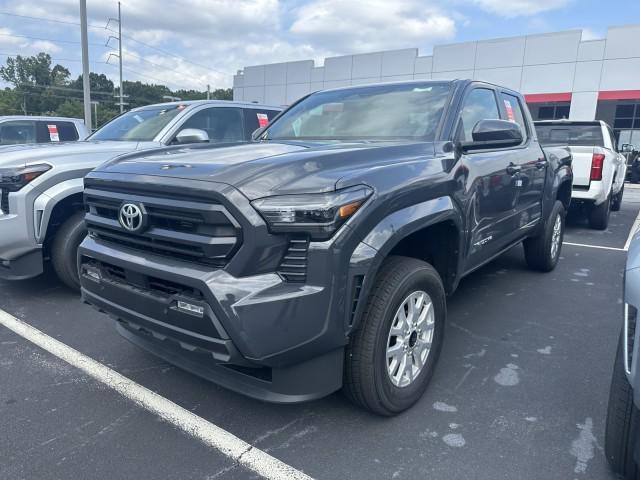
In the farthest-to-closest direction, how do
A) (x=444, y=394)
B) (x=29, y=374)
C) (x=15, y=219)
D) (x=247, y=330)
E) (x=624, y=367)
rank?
(x=15, y=219), (x=29, y=374), (x=444, y=394), (x=247, y=330), (x=624, y=367)

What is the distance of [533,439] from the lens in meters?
2.51

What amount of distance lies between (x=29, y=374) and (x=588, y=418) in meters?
3.32

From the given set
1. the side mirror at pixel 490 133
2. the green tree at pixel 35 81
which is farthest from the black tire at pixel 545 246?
the green tree at pixel 35 81

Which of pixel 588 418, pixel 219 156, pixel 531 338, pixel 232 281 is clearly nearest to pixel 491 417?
pixel 588 418

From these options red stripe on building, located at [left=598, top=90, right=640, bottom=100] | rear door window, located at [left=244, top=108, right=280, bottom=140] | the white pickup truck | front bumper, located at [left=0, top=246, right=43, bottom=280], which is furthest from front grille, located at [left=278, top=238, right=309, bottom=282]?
red stripe on building, located at [left=598, top=90, right=640, bottom=100]

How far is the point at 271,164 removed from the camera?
230 cm

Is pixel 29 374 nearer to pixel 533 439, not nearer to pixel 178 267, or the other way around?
pixel 178 267

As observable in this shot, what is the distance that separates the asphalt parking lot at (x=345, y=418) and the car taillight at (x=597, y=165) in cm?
456

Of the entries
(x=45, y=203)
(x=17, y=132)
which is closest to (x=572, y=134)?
(x=45, y=203)

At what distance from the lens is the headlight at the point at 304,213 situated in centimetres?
211

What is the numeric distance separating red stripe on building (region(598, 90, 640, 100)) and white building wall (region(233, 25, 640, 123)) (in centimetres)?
16

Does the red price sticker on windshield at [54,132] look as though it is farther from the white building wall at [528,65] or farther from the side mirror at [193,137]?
the white building wall at [528,65]

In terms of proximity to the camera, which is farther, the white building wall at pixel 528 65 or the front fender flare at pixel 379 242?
the white building wall at pixel 528 65

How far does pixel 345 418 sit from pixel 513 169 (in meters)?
2.48
